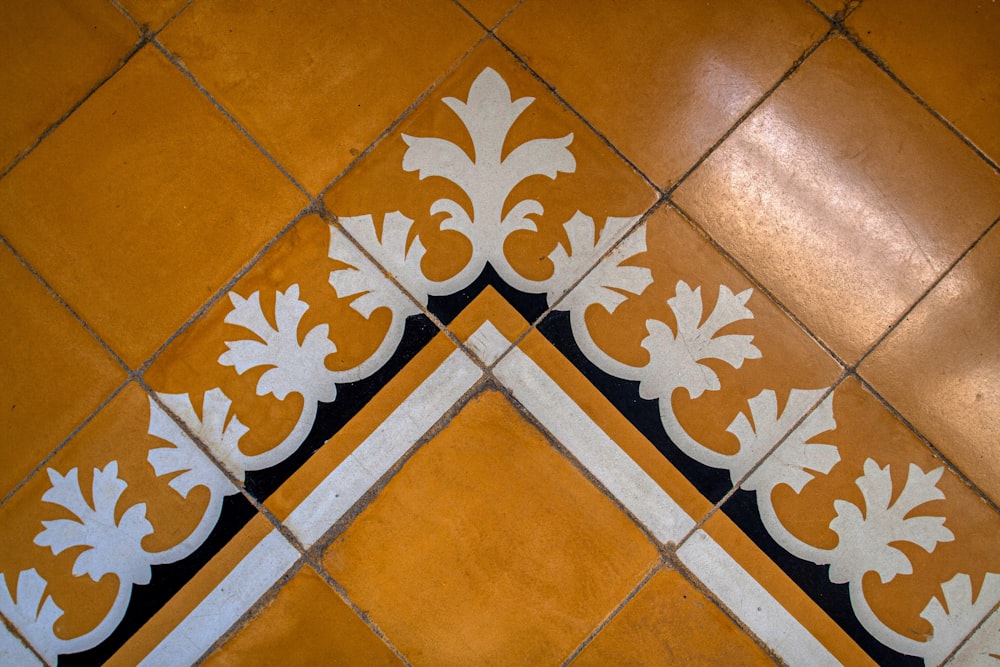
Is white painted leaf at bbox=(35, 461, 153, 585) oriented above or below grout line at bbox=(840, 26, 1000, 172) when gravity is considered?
above

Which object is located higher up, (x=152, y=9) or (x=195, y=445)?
(x=152, y=9)

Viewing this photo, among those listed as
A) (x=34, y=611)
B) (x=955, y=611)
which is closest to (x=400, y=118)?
(x=34, y=611)

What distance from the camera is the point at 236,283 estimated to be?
3.43 feet

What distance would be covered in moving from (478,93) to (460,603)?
780 mm

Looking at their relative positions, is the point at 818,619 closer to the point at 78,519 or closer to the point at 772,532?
the point at 772,532

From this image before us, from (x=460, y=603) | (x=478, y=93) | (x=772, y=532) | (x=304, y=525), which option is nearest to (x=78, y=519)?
(x=304, y=525)

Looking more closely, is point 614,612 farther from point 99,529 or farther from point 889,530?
point 99,529

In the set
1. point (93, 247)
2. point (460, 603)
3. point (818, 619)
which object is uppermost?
point (93, 247)

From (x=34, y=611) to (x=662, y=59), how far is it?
127 cm

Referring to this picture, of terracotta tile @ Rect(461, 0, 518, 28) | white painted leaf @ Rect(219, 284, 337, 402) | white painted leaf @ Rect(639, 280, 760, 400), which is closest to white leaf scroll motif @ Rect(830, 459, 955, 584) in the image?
white painted leaf @ Rect(639, 280, 760, 400)

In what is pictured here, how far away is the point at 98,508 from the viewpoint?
1.02 metres

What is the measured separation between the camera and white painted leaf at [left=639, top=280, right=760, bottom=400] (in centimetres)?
103

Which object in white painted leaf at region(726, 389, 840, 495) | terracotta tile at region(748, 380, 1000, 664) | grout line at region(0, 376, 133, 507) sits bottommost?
terracotta tile at region(748, 380, 1000, 664)

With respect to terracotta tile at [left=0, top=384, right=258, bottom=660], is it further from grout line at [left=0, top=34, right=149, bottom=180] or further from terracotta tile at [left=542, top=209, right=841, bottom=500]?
terracotta tile at [left=542, top=209, right=841, bottom=500]
